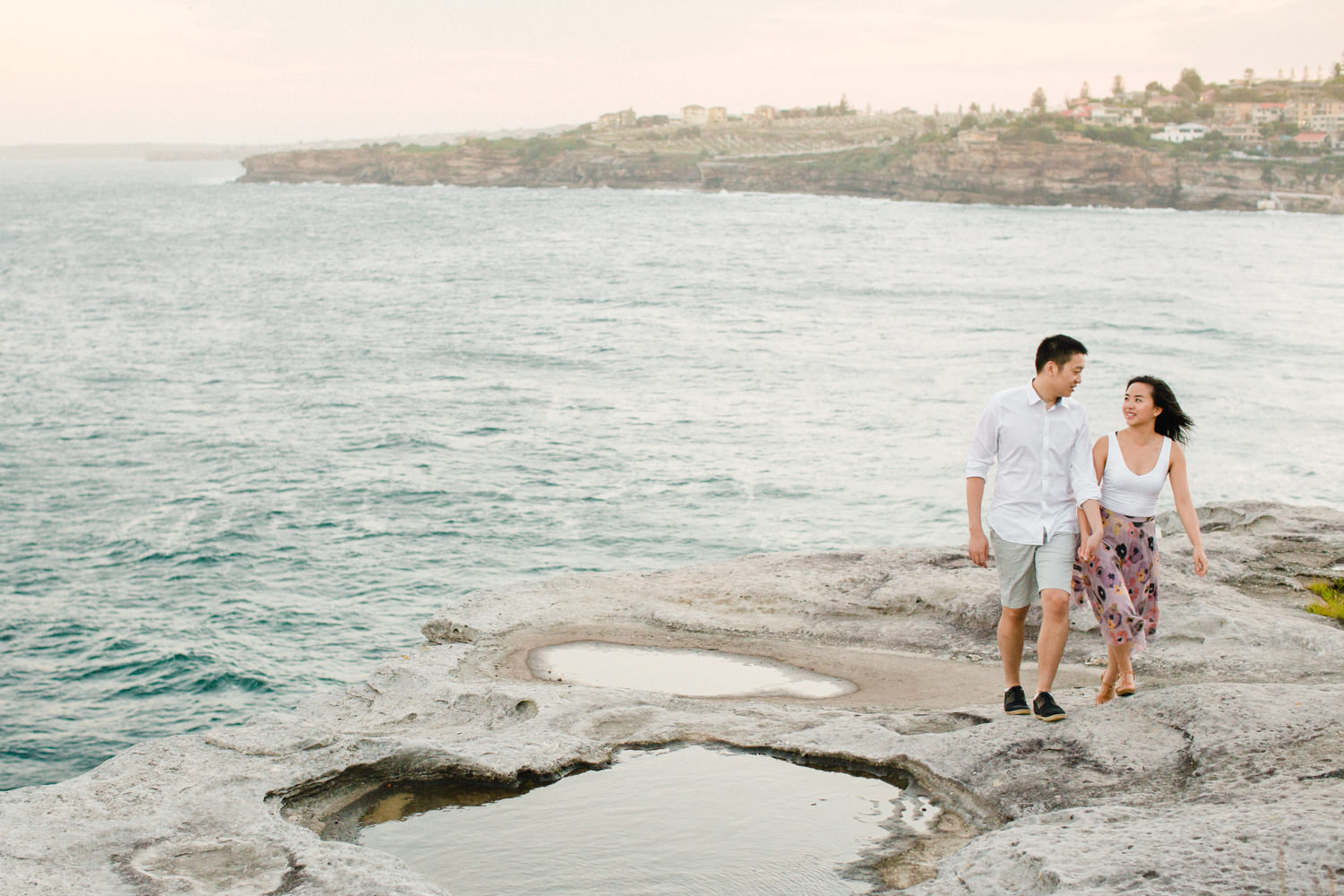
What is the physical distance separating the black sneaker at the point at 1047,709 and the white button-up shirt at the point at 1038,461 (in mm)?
981

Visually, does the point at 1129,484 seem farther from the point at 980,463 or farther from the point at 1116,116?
the point at 1116,116

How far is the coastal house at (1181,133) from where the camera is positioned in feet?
494

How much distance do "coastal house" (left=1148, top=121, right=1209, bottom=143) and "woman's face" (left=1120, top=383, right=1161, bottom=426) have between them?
523 feet

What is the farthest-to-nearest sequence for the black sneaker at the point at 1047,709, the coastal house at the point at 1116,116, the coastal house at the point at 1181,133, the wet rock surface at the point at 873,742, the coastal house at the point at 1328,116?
the coastal house at the point at 1116,116 < the coastal house at the point at 1328,116 < the coastal house at the point at 1181,133 < the black sneaker at the point at 1047,709 < the wet rock surface at the point at 873,742

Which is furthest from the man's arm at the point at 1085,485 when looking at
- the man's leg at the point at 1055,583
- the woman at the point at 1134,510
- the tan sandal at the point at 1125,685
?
the tan sandal at the point at 1125,685

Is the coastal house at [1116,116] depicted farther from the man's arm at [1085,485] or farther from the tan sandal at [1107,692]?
the man's arm at [1085,485]

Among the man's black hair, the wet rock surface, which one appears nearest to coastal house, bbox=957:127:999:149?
the wet rock surface

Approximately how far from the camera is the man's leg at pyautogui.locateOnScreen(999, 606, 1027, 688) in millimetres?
6871

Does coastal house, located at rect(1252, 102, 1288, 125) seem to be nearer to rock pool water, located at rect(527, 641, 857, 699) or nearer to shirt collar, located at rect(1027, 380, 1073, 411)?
rock pool water, located at rect(527, 641, 857, 699)

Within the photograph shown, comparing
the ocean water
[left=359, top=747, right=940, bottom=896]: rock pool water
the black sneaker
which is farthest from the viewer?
the ocean water

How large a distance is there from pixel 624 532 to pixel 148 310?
3554 centimetres

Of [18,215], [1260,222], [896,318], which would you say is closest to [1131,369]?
[896,318]

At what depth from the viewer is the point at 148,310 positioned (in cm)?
4734

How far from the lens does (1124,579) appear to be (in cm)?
703
